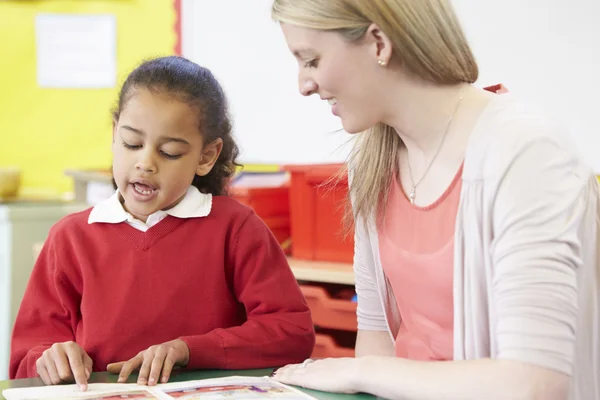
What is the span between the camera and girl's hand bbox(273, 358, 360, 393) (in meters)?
1.02

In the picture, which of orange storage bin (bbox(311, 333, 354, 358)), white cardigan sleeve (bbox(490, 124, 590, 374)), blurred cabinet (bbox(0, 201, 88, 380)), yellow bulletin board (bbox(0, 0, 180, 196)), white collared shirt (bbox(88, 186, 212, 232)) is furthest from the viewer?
yellow bulletin board (bbox(0, 0, 180, 196))

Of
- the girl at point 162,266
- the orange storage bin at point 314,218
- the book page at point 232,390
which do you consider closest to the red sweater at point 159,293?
the girl at point 162,266

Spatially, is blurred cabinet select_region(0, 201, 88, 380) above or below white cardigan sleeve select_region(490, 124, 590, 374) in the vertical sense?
below

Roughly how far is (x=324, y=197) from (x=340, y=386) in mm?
1172

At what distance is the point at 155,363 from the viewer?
3.56ft

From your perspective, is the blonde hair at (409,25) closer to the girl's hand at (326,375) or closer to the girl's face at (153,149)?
the girl's face at (153,149)

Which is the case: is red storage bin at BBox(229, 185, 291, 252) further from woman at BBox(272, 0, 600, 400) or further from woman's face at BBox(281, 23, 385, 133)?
woman's face at BBox(281, 23, 385, 133)

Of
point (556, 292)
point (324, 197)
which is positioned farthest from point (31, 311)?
point (324, 197)

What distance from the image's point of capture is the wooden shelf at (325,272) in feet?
6.84

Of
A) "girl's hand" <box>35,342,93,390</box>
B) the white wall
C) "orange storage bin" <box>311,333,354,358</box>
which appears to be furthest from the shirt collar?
"orange storage bin" <box>311,333,354,358</box>

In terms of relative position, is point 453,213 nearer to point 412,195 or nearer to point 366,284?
point 412,195

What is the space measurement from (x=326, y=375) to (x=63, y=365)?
339 millimetres

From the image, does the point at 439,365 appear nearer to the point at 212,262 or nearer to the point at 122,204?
the point at 212,262

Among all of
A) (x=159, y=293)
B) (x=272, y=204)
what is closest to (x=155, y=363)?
(x=159, y=293)
